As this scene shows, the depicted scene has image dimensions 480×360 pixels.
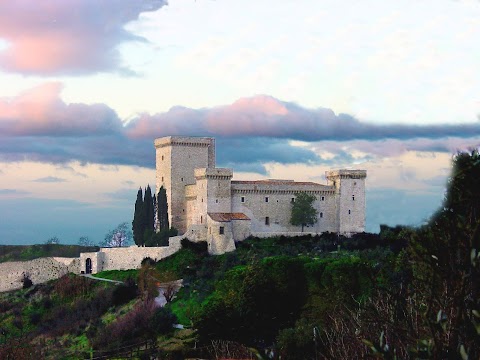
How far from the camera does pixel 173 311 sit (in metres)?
42.0

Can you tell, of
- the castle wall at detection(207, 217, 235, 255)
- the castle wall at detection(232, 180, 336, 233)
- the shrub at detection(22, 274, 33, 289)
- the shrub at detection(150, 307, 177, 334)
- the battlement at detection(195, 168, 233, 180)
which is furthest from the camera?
the shrub at detection(22, 274, 33, 289)

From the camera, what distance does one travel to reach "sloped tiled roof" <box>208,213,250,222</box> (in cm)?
5237

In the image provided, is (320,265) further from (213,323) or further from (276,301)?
(213,323)

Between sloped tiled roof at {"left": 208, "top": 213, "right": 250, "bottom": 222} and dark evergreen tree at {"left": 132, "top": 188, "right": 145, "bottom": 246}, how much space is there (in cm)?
628

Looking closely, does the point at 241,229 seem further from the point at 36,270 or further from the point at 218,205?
A: the point at 36,270

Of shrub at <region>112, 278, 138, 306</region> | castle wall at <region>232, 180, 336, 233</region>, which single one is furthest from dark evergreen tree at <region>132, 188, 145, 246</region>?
shrub at <region>112, 278, 138, 306</region>

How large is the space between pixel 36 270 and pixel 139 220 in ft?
30.6

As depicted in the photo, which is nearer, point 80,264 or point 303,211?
point 303,211

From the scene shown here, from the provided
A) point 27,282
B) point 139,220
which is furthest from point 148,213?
point 27,282

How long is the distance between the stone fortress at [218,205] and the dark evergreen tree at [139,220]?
2.77ft

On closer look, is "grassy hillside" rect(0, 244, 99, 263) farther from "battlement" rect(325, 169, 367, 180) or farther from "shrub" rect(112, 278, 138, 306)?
"battlement" rect(325, 169, 367, 180)

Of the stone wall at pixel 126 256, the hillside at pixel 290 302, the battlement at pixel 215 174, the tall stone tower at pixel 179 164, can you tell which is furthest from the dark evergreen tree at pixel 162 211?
the hillside at pixel 290 302

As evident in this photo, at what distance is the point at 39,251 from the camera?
73500 millimetres

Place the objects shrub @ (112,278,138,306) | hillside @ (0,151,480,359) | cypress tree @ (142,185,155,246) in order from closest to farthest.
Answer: hillside @ (0,151,480,359)
shrub @ (112,278,138,306)
cypress tree @ (142,185,155,246)
